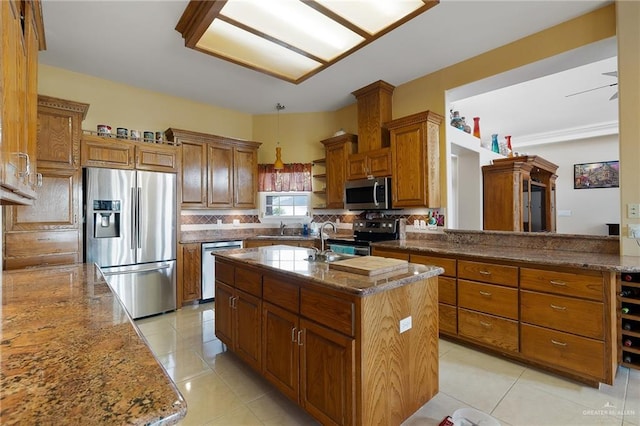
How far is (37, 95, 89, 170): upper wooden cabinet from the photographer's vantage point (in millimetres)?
2908

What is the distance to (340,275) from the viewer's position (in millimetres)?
1764

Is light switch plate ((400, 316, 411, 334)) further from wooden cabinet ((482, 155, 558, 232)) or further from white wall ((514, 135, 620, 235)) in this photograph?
white wall ((514, 135, 620, 235))

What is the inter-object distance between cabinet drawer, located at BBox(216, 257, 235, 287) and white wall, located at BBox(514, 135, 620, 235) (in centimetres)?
692

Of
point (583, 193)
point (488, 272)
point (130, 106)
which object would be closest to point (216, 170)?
point (130, 106)

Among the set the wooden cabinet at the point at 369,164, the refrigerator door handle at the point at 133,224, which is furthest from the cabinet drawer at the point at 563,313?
the refrigerator door handle at the point at 133,224

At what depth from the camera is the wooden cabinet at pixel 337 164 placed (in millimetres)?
4371

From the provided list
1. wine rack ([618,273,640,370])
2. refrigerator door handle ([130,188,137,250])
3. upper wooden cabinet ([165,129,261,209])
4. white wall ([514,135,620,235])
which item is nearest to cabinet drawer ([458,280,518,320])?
wine rack ([618,273,640,370])

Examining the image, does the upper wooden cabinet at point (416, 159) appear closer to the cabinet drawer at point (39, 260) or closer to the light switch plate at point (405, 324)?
the light switch plate at point (405, 324)

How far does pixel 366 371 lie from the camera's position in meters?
1.50

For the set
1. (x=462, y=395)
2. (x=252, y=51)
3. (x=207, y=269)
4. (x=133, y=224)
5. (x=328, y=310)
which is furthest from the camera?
(x=207, y=269)

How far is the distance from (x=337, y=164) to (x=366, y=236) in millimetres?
1205

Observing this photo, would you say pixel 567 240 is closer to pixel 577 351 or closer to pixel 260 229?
pixel 577 351

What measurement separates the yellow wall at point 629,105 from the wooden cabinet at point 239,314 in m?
3.00

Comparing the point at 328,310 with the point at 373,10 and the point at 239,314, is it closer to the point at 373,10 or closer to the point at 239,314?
the point at 239,314
